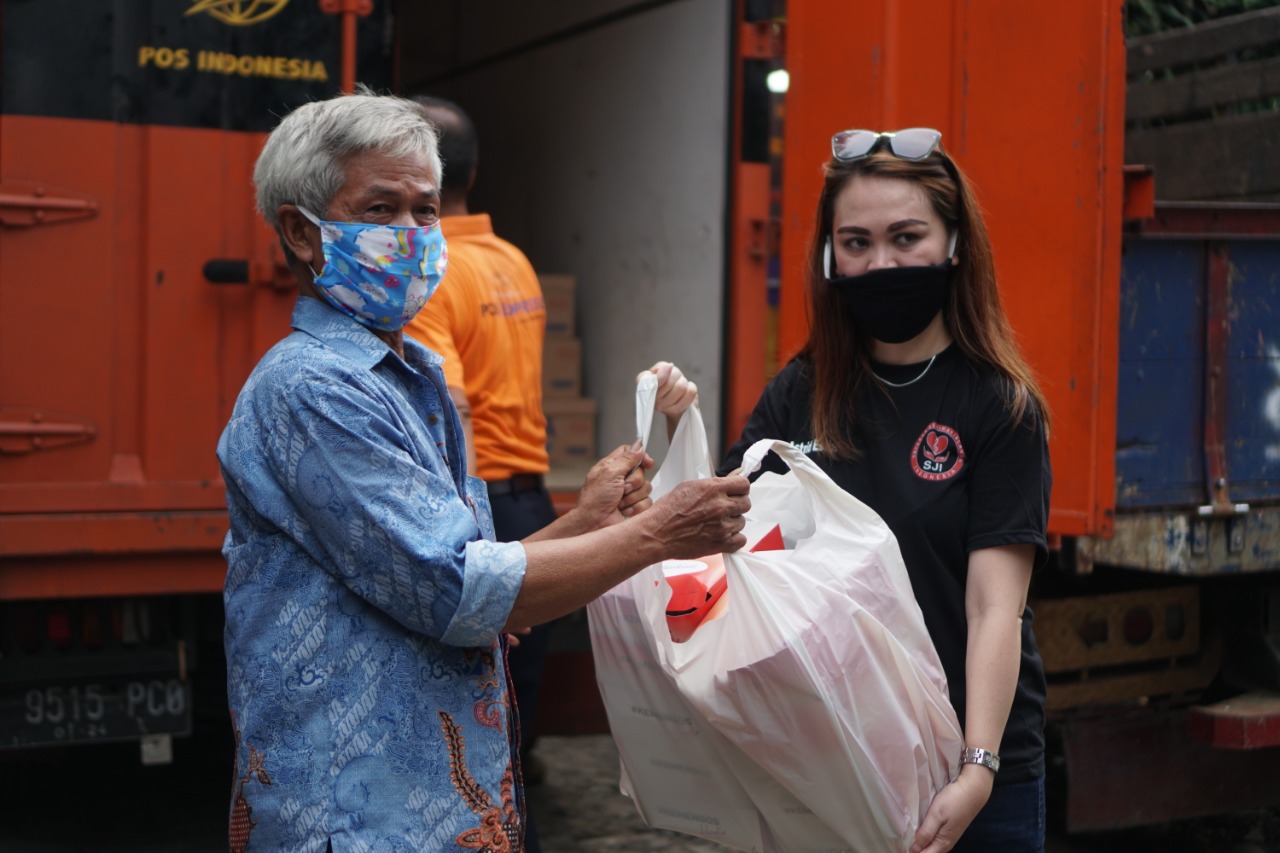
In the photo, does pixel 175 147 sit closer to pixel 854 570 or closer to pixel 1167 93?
pixel 854 570

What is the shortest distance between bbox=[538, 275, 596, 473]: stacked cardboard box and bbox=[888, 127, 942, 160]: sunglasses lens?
3.50m

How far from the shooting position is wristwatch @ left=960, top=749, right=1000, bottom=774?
6.49 ft

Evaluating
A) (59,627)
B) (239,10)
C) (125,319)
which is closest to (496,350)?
(125,319)

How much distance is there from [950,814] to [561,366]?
391cm

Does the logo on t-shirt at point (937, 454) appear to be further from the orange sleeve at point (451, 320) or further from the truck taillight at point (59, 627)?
the truck taillight at point (59, 627)

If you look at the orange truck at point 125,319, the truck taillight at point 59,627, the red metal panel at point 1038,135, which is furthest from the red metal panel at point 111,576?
the red metal panel at point 1038,135

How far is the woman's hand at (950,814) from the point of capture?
193cm

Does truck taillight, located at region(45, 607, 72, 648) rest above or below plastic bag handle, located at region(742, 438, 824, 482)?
below

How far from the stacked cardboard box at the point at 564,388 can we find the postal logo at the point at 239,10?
6.79ft

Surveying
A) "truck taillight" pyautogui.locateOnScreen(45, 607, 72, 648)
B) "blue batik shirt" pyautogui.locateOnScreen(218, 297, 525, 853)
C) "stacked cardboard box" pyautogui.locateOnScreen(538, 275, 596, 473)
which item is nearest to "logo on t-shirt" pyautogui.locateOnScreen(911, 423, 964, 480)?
"blue batik shirt" pyautogui.locateOnScreen(218, 297, 525, 853)

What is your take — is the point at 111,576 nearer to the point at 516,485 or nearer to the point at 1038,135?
the point at 516,485

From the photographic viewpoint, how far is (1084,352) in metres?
3.59

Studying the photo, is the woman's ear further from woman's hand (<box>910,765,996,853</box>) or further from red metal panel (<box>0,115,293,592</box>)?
red metal panel (<box>0,115,293,592</box>)

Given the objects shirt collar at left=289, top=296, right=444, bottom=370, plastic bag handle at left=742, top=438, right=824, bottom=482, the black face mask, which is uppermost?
the black face mask
